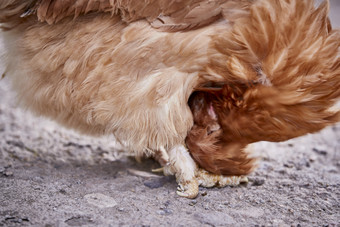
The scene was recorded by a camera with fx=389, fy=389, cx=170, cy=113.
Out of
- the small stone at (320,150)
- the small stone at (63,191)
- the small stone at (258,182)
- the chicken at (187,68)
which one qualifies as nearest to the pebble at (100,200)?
the small stone at (63,191)

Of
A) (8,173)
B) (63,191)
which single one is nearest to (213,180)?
(63,191)

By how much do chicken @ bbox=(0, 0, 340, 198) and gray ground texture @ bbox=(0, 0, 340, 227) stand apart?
20 cm

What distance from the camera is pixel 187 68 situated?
1.94 m

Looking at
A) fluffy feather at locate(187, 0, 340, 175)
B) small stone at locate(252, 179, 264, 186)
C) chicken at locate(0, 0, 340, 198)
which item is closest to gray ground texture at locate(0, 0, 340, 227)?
small stone at locate(252, 179, 264, 186)

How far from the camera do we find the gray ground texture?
1847mm

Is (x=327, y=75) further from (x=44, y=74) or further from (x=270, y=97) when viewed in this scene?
(x=44, y=74)

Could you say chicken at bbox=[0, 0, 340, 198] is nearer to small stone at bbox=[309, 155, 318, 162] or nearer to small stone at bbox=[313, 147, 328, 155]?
small stone at bbox=[309, 155, 318, 162]

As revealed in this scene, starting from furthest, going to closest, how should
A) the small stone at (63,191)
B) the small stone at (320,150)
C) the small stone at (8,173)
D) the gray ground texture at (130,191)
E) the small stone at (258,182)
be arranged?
the small stone at (320,150)
the small stone at (258,182)
the small stone at (8,173)
the small stone at (63,191)
the gray ground texture at (130,191)

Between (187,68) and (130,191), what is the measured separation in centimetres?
76

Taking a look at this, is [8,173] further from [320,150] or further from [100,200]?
[320,150]

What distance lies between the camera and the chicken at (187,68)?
191 cm

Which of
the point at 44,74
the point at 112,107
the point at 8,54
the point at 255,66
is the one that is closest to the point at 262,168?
the point at 255,66

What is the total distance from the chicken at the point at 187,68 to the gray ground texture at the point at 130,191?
0.20 meters

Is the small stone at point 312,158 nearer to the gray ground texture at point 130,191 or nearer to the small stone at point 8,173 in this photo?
the gray ground texture at point 130,191
